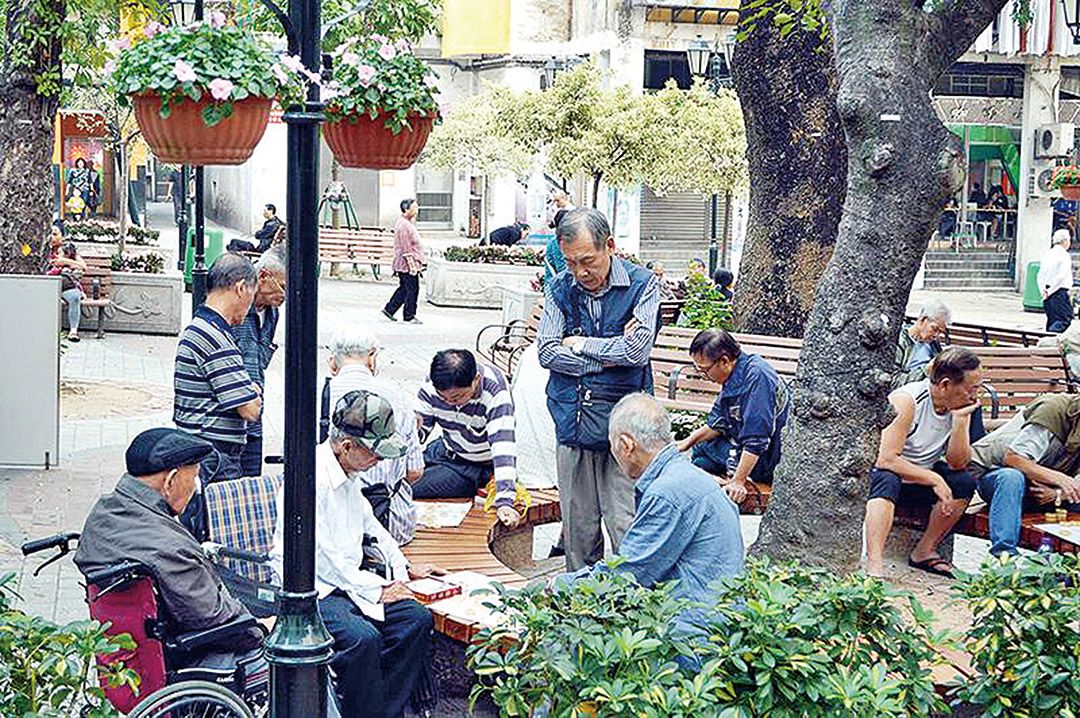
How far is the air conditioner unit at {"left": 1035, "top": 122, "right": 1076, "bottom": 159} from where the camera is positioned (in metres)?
36.3

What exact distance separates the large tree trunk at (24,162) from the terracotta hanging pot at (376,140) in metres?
6.37

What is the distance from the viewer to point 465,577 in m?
6.74

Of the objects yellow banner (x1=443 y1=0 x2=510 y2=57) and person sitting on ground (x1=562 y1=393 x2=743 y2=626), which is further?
yellow banner (x1=443 y1=0 x2=510 y2=57)

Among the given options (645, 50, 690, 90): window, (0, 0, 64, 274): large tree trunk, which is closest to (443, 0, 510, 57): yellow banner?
(645, 50, 690, 90): window

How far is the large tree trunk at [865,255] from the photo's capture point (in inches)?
259

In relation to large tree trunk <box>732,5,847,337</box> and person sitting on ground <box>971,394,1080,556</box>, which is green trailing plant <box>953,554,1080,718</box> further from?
large tree trunk <box>732,5,847,337</box>

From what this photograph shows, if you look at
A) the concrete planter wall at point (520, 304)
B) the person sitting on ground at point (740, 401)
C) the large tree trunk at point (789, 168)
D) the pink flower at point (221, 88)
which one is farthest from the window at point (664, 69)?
the pink flower at point (221, 88)

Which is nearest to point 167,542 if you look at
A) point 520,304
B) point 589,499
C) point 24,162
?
point 589,499

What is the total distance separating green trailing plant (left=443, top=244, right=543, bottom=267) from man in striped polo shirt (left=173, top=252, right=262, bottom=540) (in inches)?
715

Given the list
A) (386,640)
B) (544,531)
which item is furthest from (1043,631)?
(544,531)

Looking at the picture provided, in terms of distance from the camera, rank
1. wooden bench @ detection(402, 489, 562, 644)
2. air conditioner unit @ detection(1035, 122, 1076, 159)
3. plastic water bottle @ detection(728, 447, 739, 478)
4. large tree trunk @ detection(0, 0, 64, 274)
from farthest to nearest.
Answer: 1. air conditioner unit @ detection(1035, 122, 1076, 159)
2. large tree trunk @ detection(0, 0, 64, 274)
3. plastic water bottle @ detection(728, 447, 739, 478)
4. wooden bench @ detection(402, 489, 562, 644)

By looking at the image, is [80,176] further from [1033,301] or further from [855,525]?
[855,525]

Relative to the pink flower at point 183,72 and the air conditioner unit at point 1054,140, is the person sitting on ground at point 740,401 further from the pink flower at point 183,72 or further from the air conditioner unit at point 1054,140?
the air conditioner unit at point 1054,140

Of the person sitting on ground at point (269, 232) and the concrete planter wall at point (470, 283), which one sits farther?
the concrete planter wall at point (470, 283)
